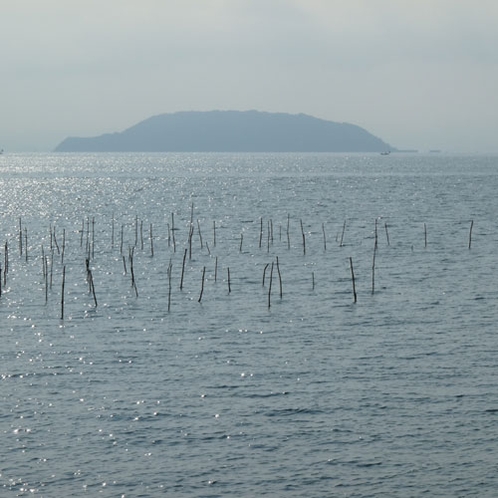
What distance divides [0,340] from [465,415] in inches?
816

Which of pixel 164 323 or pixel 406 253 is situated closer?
pixel 164 323

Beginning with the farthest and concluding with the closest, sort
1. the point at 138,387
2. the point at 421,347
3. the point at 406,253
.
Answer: the point at 406,253, the point at 421,347, the point at 138,387

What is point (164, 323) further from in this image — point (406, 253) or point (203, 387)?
point (406, 253)

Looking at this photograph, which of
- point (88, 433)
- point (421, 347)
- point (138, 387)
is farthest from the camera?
point (421, 347)

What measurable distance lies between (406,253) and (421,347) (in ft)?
110

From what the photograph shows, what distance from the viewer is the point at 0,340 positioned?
4088 cm

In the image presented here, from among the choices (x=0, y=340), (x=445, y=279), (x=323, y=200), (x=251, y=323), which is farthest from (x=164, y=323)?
(x=323, y=200)

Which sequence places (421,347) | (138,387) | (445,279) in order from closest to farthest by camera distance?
1. (138,387)
2. (421,347)
3. (445,279)

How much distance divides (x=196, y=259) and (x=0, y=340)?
1164 inches

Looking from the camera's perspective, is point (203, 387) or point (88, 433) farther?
point (203, 387)

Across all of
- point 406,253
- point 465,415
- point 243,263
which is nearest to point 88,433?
point 465,415

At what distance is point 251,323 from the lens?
44.9 m

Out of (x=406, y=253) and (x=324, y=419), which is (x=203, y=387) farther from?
(x=406, y=253)

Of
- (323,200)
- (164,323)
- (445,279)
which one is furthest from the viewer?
(323,200)
